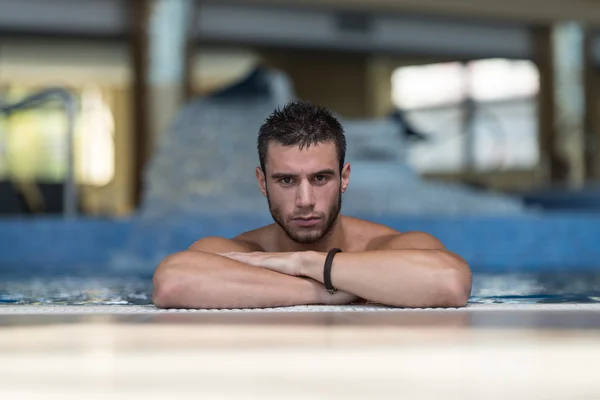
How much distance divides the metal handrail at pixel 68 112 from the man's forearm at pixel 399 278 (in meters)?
4.20

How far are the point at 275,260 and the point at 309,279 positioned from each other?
10cm

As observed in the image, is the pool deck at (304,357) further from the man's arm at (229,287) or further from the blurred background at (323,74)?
the blurred background at (323,74)

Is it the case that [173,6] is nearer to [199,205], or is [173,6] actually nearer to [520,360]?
[199,205]

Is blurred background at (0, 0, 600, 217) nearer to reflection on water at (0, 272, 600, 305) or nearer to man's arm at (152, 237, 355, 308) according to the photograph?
reflection on water at (0, 272, 600, 305)

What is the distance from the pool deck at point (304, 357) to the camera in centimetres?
108

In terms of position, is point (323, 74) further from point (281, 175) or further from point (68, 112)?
point (281, 175)

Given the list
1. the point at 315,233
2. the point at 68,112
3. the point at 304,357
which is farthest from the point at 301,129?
the point at 68,112

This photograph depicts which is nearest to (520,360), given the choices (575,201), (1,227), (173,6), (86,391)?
(86,391)

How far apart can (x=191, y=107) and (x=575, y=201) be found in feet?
15.8

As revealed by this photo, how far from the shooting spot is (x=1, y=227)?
6.02 meters

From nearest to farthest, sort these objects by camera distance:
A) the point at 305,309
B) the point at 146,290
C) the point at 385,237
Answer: the point at 305,309 < the point at 385,237 < the point at 146,290

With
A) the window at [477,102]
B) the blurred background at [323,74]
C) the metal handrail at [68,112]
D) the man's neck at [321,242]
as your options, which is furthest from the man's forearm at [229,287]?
the window at [477,102]

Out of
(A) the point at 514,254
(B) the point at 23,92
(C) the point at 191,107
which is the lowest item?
(A) the point at 514,254

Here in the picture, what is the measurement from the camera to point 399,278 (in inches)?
82.9
